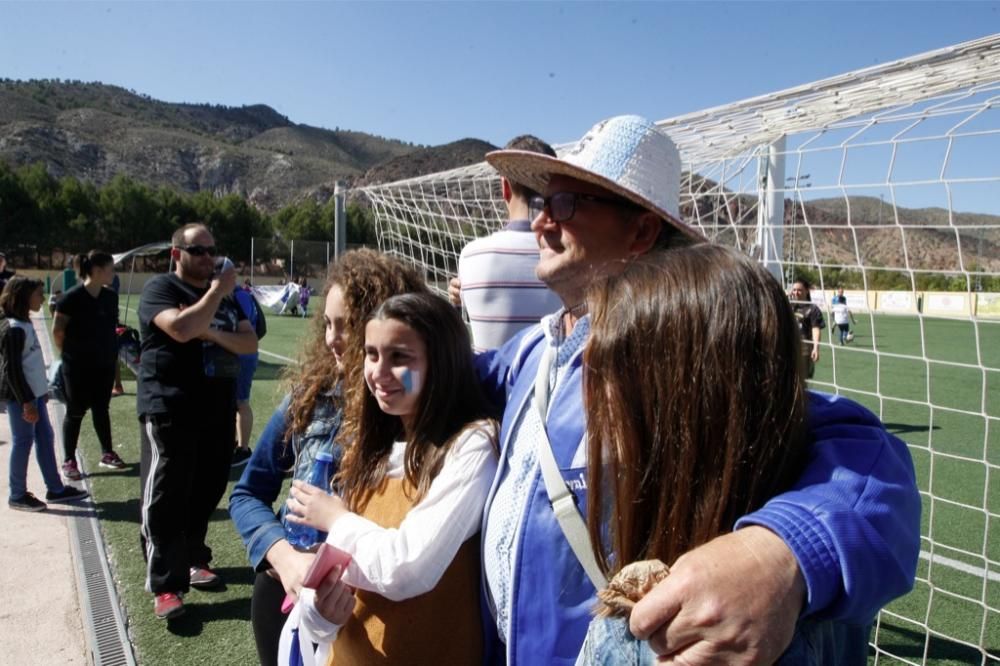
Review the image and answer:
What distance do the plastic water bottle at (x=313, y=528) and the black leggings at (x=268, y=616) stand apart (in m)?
0.23

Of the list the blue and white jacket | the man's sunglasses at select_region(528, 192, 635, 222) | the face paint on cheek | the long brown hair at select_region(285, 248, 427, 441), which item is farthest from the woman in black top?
the blue and white jacket

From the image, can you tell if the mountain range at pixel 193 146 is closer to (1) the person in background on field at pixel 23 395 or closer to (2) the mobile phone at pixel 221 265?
(1) the person in background on field at pixel 23 395

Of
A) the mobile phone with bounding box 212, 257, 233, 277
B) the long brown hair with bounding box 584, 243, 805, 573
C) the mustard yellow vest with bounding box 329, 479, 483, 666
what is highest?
the mobile phone with bounding box 212, 257, 233, 277

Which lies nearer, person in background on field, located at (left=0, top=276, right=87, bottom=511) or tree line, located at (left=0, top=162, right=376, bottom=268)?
person in background on field, located at (left=0, top=276, right=87, bottom=511)

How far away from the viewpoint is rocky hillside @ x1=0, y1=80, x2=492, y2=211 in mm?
94562

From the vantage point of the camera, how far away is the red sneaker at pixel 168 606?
3.22 metres

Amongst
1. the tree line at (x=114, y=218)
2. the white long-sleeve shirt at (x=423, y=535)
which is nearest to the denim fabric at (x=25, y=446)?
the white long-sleeve shirt at (x=423, y=535)

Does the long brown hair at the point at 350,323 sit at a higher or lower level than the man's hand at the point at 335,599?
higher

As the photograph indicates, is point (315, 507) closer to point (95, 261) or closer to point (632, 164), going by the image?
point (632, 164)

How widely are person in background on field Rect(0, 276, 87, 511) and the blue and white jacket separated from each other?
480 cm

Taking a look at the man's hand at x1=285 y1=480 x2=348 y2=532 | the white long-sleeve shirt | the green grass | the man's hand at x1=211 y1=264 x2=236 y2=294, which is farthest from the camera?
the man's hand at x1=211 y1=264 x2=236 y2=294

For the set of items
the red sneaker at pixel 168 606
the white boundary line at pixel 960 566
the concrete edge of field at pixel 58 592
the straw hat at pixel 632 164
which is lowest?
the concrete edge of field at pixel 58 592

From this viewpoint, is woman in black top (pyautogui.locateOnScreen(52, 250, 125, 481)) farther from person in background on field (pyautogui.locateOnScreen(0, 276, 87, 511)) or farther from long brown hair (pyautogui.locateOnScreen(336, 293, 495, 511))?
long brown hair (pyautogui.locateOnScreen(336, 293, 495, 511))

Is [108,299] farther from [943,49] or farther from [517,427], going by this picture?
[943,49]
